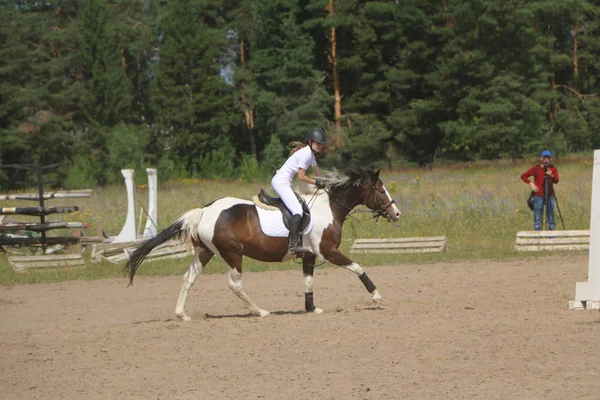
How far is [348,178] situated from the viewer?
1277cm

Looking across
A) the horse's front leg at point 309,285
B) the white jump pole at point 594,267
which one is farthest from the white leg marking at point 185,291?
the white jump pole at point 594,267

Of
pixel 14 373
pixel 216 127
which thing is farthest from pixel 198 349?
pixel 216 127

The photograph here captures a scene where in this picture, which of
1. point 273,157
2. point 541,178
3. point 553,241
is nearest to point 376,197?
point 553,241

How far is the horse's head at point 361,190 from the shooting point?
12.7m

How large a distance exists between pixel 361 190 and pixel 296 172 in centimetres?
115

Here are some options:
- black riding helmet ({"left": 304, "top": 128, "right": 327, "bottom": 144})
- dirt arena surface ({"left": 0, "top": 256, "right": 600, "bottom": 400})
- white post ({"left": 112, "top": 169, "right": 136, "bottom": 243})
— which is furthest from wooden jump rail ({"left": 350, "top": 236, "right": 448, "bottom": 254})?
black riding helmet ({"left": 304, "top": 128, "right": 327, "bottom": 144})

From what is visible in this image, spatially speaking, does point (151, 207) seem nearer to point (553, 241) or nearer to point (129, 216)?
point (129, 216)

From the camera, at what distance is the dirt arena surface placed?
7973mm

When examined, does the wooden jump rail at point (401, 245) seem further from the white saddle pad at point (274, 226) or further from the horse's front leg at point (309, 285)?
the white saddle pad at point (274, 226)

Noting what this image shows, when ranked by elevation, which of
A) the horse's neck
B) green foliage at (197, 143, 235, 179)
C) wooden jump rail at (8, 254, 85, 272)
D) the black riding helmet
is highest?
the black riding helmet

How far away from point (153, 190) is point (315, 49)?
36390 mm

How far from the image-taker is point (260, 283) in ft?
54.3

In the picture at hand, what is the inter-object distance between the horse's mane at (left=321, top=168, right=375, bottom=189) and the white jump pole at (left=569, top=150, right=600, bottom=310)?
3.32 m

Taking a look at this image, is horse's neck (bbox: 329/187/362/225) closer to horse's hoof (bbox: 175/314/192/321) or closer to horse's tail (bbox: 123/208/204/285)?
horse's tail (bbox: 123/208/204/285)
